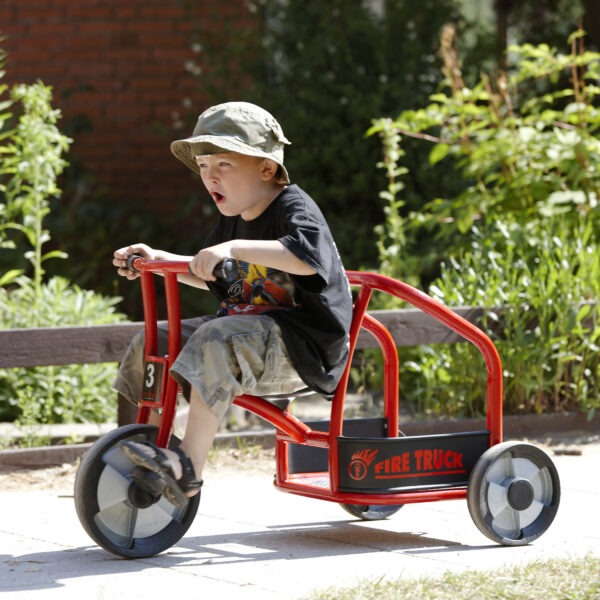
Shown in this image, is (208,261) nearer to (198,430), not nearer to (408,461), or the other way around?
(198,430)

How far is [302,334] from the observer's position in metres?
3.74

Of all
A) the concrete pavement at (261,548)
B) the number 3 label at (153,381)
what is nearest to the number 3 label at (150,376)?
the number 3 label at (153,381)

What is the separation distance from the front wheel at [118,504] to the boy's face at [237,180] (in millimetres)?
790

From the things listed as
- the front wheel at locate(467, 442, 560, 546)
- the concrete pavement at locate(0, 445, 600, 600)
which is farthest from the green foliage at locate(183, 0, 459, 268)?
the front wheel at locate(467, 442, 560, 546)

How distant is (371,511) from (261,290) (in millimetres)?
1096

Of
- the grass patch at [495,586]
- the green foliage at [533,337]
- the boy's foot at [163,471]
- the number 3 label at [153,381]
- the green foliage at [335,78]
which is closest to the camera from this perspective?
the grass patch at [495,586]

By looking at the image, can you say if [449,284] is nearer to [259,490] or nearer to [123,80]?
[259,490]

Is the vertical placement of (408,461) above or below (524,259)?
below

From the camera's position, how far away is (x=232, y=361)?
3.61 m

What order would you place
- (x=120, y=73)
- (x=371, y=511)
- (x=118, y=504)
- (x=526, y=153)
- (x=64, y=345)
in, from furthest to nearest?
(x=120, y=73)
(x=526, y=153)
(x=64, y=345)
(x=371, y=511)
(x=118, y=504)

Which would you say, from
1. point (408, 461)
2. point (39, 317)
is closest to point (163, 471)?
point (408, 461)

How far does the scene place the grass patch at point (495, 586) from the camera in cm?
321

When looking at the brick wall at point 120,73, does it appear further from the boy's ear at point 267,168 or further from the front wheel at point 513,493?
the front wheel at point 513,493

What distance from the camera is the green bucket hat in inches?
147
